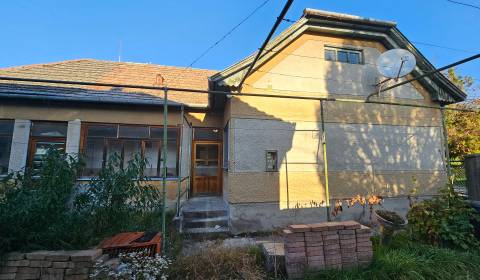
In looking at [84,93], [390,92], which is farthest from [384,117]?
[84,93]

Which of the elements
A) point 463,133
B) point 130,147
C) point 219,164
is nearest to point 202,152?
point 219,164

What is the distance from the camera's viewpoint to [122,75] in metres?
10.0

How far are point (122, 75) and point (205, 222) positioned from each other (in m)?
7.59

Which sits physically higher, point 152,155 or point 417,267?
point 152,155

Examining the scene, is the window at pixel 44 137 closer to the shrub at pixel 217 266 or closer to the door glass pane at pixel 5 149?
the door glass pane at pixel 5 149

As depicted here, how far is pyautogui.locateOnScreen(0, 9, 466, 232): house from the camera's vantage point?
21.6ft

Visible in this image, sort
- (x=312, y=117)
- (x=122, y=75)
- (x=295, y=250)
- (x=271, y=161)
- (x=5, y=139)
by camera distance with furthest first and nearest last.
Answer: (x=122, y=75) → (x=5, y=139) → (x=312, y=117) → (x=271, y=161) → (x=295, y=250)

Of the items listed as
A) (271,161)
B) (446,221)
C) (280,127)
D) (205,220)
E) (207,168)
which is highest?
(280,127)

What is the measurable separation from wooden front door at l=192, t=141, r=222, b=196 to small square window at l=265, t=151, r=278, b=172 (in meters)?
2.81

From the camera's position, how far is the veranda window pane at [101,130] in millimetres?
7980

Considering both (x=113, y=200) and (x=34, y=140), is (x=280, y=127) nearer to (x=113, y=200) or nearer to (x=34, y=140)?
(x=113, y=200)

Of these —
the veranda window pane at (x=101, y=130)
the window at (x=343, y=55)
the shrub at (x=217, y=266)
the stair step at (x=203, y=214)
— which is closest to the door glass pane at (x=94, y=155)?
the veranda window pane at (x=101, y=130)

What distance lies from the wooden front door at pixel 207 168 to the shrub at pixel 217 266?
5004 millimetres

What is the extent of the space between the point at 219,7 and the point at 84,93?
17.9 ft
